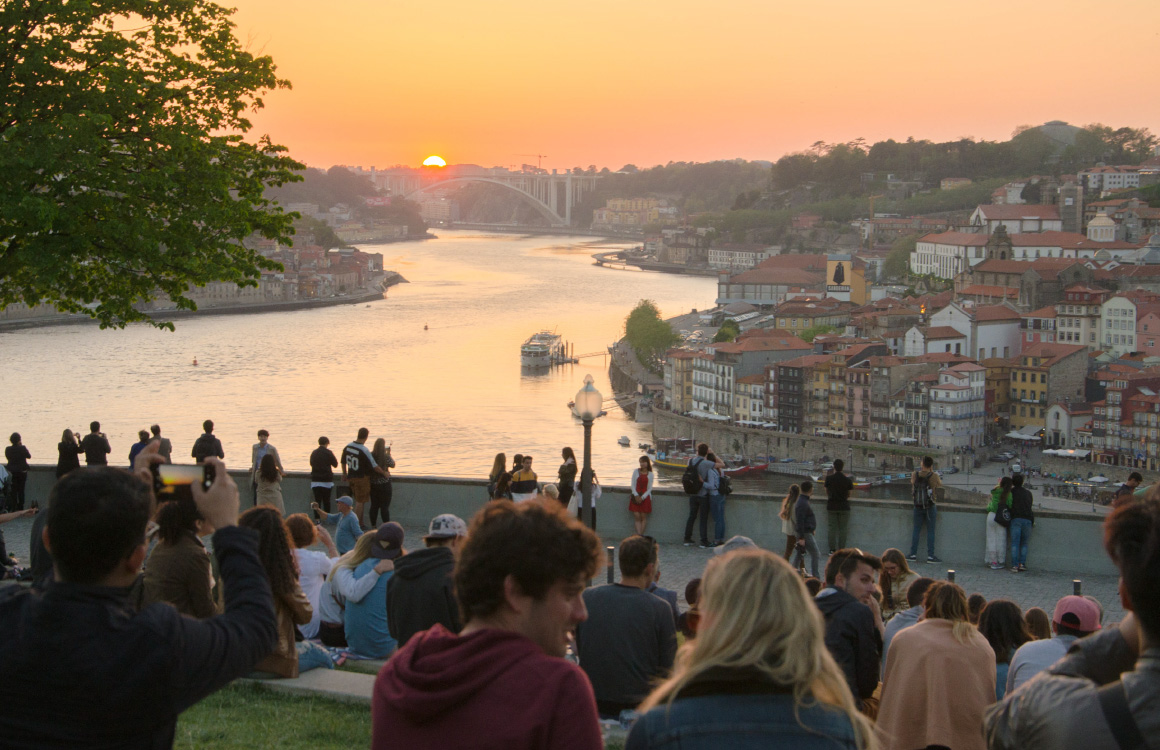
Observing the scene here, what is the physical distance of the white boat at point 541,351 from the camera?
2753 centimetres

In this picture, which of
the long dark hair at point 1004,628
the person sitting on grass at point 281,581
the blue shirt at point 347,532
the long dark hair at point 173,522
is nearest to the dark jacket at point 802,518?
the blue shirt at point 347,532

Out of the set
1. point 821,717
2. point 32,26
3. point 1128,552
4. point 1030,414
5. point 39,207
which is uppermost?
point 32,26

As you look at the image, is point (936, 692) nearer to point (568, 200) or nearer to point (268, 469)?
point (268, 469)

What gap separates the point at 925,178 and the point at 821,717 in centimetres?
6554

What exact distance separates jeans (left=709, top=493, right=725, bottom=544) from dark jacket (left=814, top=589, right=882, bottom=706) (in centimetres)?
214

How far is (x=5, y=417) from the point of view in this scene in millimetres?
18953

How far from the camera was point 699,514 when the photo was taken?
374 cm

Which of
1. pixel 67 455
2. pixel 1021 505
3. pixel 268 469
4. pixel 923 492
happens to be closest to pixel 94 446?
pixel 67 455

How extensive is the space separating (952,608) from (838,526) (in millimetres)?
2186

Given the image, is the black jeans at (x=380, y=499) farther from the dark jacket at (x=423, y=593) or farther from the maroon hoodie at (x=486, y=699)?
the maroon hoodie at (x=486, y=699)

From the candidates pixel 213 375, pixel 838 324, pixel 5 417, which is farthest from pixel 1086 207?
pixel 5 417

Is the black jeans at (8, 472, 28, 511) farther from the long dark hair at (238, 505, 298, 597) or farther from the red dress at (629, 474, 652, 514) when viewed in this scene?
the long dark hair at (238, 505, 298, 597)

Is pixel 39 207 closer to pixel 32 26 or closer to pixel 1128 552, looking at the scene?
pixel 32 26

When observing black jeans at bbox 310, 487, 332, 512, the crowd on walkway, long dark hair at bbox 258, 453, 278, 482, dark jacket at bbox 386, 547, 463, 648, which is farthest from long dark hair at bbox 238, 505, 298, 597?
black jeans at bbox 310, 487, 332, 512
